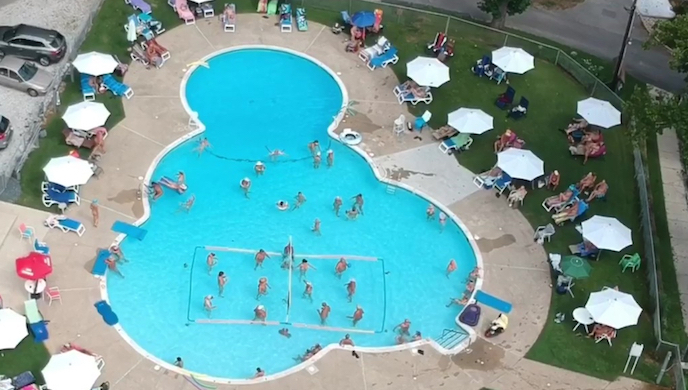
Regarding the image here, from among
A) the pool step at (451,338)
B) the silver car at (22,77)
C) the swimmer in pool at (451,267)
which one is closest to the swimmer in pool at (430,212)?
the swimmer in pool at (451,267)

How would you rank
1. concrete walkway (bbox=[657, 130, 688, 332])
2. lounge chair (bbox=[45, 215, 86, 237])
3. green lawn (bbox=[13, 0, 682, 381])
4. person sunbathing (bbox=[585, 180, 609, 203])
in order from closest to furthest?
green lawn (bbox=[13, 0, 682, 381])
lounge chair (bbox=[45, 215, 86, 237])
concrete walkway (bbox=[657, 130, 688, 332])
person sunbathing (bbox=[585, 180, 609, 203])

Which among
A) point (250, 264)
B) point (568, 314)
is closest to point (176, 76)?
point (250, 264)

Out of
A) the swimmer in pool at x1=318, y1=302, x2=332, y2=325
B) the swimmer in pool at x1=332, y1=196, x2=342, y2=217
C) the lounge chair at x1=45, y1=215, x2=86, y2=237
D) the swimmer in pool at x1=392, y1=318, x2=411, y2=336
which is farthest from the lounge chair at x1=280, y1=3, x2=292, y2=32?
the swimmer in pool at x1=392, y1=318, x2=411, y2=336

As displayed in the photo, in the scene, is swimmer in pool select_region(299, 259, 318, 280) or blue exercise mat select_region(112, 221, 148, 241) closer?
swimmer in pool select_region(299, 259, 318, 280)

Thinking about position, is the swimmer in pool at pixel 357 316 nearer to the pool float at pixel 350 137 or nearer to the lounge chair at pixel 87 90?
the pool float at pixel 350 137

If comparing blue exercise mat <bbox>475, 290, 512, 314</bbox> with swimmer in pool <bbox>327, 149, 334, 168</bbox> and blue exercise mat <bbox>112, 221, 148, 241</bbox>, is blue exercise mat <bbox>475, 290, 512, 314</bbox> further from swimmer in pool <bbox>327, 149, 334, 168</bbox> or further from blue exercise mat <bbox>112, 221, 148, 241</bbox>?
blue exercise mat <bbox>112, 221, 148, 241</bbox>

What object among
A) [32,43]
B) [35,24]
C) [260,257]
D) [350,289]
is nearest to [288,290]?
[260,257]
